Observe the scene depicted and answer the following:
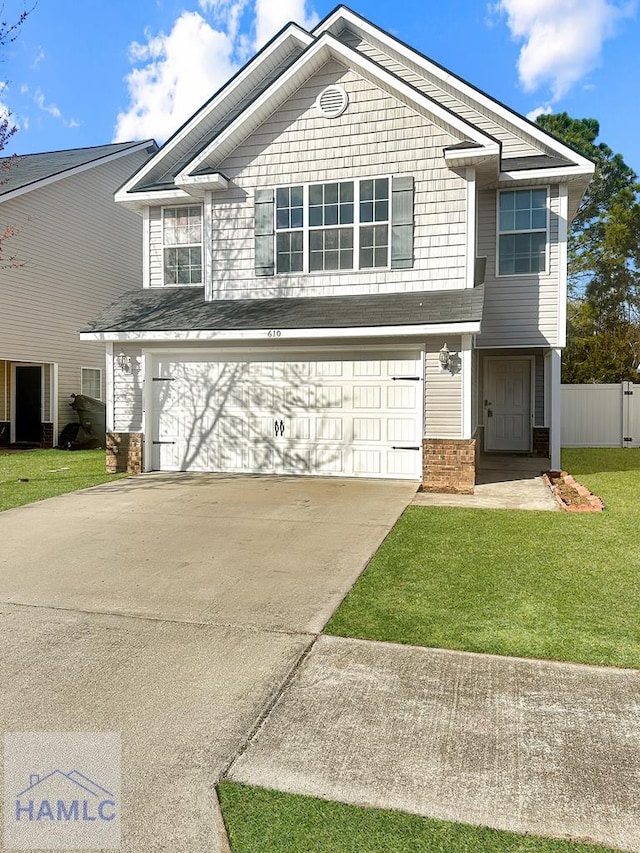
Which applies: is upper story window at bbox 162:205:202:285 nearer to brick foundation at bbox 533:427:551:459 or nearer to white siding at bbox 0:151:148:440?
white siding at bbox 0:151:148:440

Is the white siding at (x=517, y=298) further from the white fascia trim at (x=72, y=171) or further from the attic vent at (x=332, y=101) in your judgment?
the white fascia trim at (x=72, y=171)

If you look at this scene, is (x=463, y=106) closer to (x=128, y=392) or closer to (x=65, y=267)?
(x=128, y=392)

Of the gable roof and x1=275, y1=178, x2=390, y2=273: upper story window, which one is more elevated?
the gable roof

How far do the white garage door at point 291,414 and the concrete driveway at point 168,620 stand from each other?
196cm

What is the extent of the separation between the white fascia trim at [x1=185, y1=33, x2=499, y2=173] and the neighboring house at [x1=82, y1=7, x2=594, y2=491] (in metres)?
0.03

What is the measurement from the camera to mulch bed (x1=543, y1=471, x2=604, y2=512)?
8.40 m

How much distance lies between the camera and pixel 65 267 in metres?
18.2

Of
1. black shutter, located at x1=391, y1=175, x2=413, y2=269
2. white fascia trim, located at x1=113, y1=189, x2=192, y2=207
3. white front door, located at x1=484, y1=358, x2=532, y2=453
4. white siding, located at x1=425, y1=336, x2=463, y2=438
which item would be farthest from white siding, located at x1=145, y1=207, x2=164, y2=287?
white front door, located at x1=484, y1=358, x2=532, y2=453

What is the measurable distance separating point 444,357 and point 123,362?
236 inches

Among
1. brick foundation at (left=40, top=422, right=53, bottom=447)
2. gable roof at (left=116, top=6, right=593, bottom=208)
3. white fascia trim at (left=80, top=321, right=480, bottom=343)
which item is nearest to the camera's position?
white fascia trim at (left=80, top=321, right=480, bottom=343)

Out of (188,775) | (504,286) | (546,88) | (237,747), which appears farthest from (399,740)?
(546,88)

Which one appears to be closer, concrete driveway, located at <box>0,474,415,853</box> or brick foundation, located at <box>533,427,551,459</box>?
concrete driveway, located at <box>0,474,415,853</box>

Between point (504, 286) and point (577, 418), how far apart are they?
6650 millimetres

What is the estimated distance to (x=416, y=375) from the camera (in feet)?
33.9
